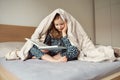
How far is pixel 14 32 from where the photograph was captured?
1811mm

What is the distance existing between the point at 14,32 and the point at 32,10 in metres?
0.45

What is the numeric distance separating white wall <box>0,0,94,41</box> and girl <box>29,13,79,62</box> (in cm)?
74

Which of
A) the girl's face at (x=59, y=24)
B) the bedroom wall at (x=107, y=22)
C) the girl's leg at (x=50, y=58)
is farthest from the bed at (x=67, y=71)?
the bedroom wall at (x=107, y=22)

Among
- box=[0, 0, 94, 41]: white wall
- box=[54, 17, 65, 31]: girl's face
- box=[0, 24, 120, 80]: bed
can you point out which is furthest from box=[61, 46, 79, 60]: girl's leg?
box=[0, 0, 94, 41]: white wall

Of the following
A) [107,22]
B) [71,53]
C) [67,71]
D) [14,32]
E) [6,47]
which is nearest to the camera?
[67,71]

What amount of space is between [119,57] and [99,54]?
186 millimetres

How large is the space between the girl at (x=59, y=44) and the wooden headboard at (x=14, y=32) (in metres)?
0.63

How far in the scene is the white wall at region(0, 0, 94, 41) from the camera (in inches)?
72.1

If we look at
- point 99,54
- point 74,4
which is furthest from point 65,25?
point 74,4

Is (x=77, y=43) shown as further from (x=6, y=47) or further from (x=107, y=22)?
(x=107, y=22)

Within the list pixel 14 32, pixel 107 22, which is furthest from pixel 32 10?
pixel 107 22

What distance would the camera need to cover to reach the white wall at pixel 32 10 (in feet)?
6.00

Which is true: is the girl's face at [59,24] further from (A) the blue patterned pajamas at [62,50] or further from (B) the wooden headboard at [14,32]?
(B) the wooden headboard at [14,32]

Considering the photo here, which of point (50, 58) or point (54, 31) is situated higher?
point (54, 31)
